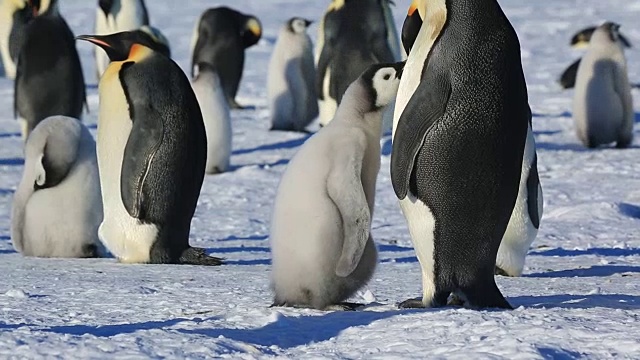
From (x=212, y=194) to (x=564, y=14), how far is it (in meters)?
18.8

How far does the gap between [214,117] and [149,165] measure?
14.7 feet

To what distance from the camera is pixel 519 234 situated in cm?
575

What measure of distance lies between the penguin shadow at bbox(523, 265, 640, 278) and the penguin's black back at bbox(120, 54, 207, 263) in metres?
1.66

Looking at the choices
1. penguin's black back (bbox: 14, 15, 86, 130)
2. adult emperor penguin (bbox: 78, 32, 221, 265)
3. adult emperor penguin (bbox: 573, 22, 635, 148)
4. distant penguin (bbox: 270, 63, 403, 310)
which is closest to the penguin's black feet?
adult emperor penguin (bbox: 78, 32, 221, 265)

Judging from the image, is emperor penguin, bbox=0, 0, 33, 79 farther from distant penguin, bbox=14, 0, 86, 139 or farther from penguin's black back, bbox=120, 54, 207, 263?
penguin's black back, bbox=120, 54, 207, 263

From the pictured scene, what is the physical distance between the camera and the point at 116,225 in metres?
6.11

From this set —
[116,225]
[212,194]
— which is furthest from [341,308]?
[212,194]

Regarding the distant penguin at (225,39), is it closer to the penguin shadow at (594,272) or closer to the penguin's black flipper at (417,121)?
the penguin shadow at (594,272)

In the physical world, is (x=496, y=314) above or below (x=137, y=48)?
below

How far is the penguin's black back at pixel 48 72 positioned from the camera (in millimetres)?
10617

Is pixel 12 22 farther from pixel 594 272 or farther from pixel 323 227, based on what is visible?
pixel 323 227

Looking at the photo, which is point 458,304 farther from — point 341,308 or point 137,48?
point 137,48

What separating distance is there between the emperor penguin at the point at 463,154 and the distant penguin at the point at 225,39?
11.1m

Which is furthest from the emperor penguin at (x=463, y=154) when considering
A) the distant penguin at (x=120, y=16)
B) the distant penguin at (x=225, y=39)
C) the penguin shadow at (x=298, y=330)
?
the distant penguin at (x=120, y=16)
